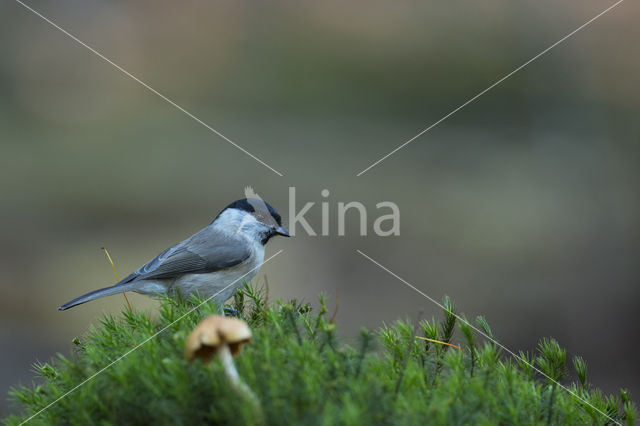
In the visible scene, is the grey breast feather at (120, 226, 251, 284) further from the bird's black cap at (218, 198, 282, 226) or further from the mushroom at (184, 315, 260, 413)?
the mushroom at (184, 315, 260, 413)

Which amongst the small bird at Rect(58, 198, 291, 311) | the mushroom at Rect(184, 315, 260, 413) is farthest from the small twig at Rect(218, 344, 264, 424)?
the small bird at Rect(58, 198, 291, 311)

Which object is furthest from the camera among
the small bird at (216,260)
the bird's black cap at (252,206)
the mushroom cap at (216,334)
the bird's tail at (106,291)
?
the bird's black cap at (252,206)

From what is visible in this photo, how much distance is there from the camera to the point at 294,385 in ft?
3.45

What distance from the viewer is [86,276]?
15.0 ft

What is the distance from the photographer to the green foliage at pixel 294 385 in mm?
1027

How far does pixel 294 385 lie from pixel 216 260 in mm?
1525

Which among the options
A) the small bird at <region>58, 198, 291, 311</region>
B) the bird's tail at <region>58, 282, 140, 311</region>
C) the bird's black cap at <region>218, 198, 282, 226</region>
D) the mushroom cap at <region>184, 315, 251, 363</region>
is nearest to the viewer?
the mushroom cap at <region>184, 315, 251, 363</region>

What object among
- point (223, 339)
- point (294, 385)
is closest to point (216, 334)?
point (223, 339)

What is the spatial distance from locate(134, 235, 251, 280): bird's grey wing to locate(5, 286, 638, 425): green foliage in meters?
0.90

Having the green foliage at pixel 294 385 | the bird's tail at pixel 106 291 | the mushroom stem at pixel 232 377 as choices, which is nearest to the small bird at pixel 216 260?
the bird's tail at pixel 106 291

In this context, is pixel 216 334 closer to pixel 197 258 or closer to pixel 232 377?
pixel 232 377

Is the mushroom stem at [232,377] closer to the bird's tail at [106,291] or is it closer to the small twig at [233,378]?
the small twig at [233,378]

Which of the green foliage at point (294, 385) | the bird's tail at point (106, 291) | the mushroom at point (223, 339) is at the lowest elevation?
the green foliage at point (294, 385)

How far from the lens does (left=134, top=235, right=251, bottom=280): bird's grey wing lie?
2.47 m
